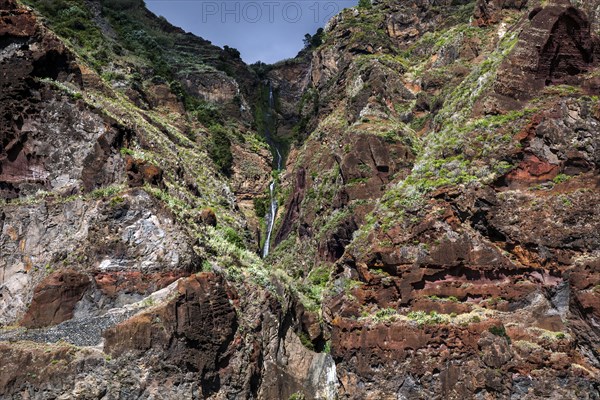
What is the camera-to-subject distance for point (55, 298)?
25453 millimetres

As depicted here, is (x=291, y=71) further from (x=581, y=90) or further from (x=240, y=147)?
(x=581, y=90)

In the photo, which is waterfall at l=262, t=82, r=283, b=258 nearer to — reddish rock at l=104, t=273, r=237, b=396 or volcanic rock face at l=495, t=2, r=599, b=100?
reddish rock at l=104, t=273, r=237, b=396

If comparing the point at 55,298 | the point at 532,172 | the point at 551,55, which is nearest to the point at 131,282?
the point at 55,298

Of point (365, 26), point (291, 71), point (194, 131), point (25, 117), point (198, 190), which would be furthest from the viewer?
point (291, 71)

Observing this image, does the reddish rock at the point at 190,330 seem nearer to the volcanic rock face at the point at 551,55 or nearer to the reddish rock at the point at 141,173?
the reddish rock at the point at 141,173

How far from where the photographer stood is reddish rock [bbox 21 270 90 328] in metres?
25.0

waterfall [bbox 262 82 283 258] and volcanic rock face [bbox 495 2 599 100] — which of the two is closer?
volcanic rock face [bbox 495 2 599 100]

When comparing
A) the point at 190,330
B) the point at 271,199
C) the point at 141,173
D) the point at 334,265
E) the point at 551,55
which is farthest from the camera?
the point at 271,199

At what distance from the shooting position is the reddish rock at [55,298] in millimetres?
24953

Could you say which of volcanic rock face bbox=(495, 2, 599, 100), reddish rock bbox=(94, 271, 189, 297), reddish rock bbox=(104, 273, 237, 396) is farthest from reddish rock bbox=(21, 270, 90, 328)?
volcanic rock face bbox=(495, 2, 599, 100)

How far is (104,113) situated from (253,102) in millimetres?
69257

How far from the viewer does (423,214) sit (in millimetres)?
28672

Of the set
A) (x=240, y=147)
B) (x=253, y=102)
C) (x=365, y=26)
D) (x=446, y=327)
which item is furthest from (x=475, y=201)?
(x=253, y=102)

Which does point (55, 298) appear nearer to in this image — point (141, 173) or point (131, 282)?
point (131, 282)
